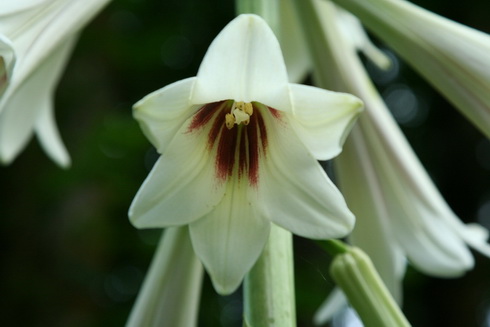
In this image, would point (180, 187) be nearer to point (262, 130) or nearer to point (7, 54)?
point (262, 130)

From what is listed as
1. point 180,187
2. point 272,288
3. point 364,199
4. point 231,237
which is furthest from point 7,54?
point 364,199

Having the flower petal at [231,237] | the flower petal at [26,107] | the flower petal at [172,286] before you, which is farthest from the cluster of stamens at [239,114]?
the flower petal at [26,107]

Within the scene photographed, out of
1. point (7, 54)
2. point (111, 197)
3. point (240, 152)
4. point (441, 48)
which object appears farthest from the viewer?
point (111, 197)

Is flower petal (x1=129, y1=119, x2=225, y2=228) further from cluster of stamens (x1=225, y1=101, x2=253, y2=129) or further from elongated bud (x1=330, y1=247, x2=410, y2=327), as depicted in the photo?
elongated bud (x1=330, y1=247, x2=410, y2=327)

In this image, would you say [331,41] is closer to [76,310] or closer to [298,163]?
[298,163]

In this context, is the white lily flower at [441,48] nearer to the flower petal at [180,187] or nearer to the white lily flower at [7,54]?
the flower petal at [180,187]

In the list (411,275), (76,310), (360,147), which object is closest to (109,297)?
(76,310)
